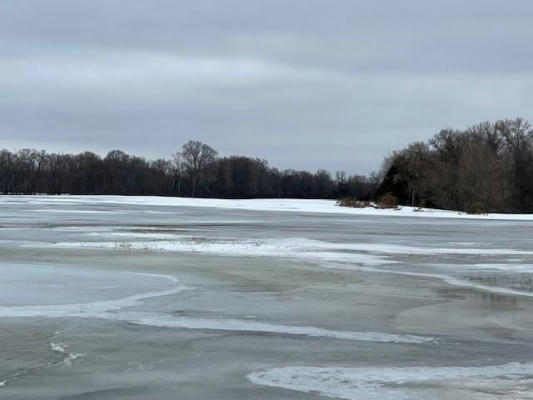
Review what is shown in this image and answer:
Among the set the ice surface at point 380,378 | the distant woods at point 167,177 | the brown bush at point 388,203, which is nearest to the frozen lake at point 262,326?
the ice surface at point 380,378

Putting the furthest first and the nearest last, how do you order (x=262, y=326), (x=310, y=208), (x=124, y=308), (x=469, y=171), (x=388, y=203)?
(x=469, y=171) → (x=388, y=203) → (x=310, y=208) → (x=124, y=308) → (x=262, y=326)

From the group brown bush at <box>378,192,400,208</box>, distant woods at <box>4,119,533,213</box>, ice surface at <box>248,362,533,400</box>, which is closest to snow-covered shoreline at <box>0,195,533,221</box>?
brown bush at <box>378,192,400,208</box>

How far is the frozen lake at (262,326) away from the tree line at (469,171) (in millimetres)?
53758

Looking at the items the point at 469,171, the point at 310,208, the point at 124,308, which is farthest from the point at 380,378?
the point at 469,171

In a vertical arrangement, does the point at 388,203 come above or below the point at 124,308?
above

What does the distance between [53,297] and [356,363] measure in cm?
578

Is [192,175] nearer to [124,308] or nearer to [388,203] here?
[388,203]

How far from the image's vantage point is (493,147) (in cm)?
9650

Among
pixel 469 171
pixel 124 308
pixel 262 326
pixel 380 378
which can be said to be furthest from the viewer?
pixel 469 171

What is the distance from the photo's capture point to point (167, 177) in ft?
582

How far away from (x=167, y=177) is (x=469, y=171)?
10841cm

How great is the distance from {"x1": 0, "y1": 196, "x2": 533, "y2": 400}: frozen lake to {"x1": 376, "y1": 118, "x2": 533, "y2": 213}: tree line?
53.8 meters

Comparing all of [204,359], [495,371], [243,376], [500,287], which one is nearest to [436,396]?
[495,371]

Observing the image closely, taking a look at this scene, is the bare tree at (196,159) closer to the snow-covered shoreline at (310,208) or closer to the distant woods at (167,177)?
the distant woods at (167,177)
